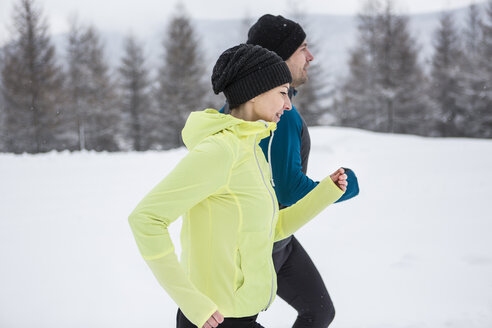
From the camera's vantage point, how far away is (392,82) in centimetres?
2297

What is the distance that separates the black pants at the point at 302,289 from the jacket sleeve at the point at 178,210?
79cm

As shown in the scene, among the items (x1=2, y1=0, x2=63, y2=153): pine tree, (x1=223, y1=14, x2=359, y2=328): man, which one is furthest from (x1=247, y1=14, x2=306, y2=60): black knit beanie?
(x1=2, y1=0, x2=63, y2=153): pine tree

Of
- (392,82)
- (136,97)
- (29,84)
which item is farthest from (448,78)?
(29,84)

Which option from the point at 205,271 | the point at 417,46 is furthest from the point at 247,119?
the point at 417,46

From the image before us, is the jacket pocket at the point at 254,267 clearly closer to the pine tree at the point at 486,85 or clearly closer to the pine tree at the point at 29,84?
the pine tree at the point at 29,84

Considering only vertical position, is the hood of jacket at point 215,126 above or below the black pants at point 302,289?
above

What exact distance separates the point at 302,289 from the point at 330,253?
2.29 meters

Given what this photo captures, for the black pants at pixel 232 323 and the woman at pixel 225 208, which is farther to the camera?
the black pants at pixel 232 323

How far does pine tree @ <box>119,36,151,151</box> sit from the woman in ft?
75.8

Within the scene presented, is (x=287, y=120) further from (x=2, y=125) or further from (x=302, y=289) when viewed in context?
(x=2, y=125)

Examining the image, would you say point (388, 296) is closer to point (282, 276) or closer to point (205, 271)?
point (282, 276)

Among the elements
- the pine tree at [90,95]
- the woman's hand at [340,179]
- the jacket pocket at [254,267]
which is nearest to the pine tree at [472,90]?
the pine tree at [90,95]

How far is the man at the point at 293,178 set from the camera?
177 cm

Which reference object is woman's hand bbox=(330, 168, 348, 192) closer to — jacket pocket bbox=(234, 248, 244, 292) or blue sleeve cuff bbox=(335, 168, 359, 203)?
blue sleeve cuff bbox=(335, 168, 359, 203)
